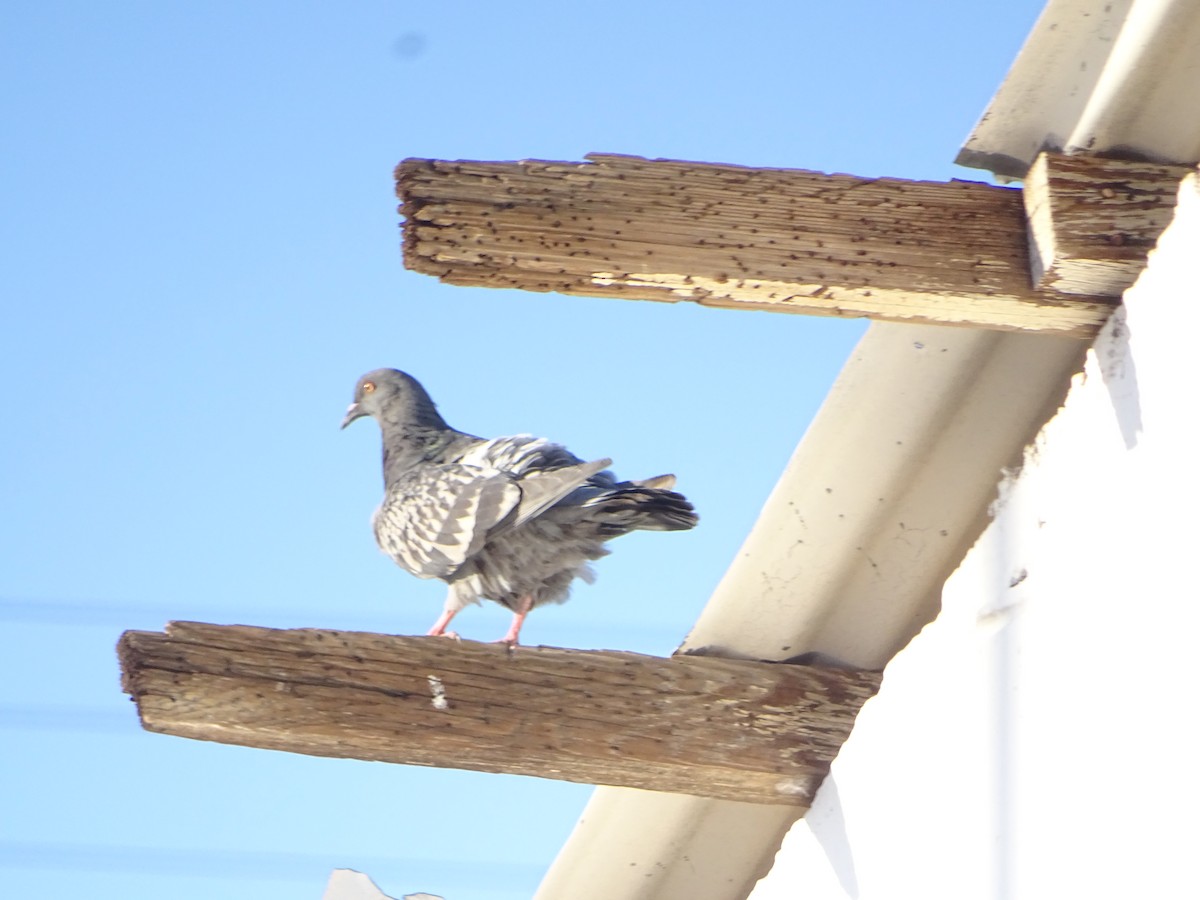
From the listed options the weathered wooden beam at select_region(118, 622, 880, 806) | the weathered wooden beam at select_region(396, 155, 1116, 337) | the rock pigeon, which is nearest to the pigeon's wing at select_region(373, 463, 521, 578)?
the rock pigeon

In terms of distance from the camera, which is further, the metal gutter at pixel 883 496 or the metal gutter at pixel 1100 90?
the metal gutter at pixel 883 496

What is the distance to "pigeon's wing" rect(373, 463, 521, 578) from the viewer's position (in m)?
3.75

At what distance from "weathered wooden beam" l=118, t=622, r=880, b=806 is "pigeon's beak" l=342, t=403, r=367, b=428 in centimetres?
239

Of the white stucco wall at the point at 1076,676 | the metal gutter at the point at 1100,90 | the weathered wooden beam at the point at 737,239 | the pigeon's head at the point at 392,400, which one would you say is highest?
the pigeon's head at the point at 392,400

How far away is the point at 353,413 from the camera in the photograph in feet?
17.0

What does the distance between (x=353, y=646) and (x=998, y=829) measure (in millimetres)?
1138

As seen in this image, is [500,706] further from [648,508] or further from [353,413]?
[353,413]

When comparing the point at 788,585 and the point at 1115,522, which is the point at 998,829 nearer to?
the point at 1115,522

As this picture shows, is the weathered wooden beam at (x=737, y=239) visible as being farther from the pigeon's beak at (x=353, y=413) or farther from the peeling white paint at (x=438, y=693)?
the pigeon's beak at (x=353, y=413)

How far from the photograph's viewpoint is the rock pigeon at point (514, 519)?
3.55 meters

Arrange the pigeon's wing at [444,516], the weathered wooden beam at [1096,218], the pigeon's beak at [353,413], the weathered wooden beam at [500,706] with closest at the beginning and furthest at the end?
1. the weathered wooden beam at [1096,218]
2. the weathered wooden beam at [500,706]
3. the pigeon's wing at [444,516]
4. the pigeon's beak at [353,413]

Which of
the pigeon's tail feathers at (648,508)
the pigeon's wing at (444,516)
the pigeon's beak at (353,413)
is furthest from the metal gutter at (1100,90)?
the pigeon's beak at (353,413)

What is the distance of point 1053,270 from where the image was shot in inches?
94.1

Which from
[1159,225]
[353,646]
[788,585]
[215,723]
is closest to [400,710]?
[353,646]
